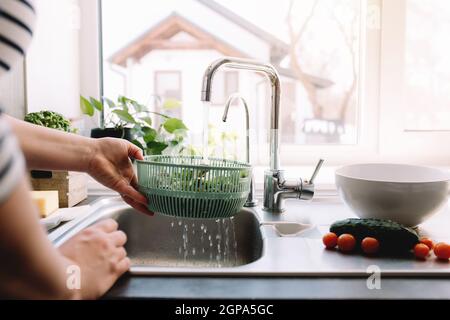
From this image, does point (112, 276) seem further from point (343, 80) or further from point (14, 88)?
point (343, 80)

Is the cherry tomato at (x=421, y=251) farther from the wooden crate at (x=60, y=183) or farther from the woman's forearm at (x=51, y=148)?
the wooden crate at (x=60, y=183)

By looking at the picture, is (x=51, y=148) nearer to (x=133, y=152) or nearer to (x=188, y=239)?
(x=133, y=152)

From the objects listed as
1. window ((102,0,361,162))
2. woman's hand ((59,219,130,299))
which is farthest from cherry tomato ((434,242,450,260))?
window ((102,0,361,162))

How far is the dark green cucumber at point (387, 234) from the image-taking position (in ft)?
2.82

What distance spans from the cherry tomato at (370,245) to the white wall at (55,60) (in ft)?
3.07

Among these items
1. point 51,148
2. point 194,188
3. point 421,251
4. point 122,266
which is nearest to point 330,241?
point 421,251

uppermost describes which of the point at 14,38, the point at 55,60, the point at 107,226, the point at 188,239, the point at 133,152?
the point at 55,60

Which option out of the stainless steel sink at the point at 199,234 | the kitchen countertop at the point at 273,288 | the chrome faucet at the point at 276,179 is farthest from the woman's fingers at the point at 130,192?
the chrome faucet at the point at 276,179

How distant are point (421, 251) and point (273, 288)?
0.29 metres

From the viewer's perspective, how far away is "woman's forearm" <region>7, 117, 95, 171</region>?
0.87m

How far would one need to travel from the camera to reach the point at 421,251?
0.83 m

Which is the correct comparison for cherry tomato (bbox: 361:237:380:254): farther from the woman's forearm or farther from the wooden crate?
the wooden crate

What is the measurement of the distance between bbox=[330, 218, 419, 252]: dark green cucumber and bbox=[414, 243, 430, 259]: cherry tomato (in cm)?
3
